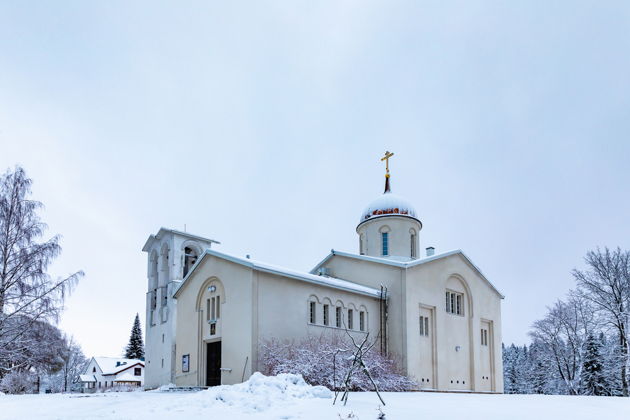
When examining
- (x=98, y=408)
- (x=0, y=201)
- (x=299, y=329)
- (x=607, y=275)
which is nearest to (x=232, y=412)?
(x=98, y=408)

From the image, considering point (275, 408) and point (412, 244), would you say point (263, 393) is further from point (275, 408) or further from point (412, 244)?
point (412, 244)

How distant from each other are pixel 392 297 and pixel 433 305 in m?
2.50

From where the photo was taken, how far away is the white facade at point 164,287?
37.2m

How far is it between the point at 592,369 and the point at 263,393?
3267 cm

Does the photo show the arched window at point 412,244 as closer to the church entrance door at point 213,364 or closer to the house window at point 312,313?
the house window at point 312,313

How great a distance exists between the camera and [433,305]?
28.4 meters

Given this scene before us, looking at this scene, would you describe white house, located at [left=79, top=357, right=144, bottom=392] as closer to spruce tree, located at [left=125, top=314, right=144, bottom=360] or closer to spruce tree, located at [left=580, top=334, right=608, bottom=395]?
spruce tree, located at [left=125, top=314, right=144, bottom=360]

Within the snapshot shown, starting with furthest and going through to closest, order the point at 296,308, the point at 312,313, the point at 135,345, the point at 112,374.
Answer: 1. the point at 135,345
2. the point at 112,374
3. the point at 312,313
4. the point at 296,308

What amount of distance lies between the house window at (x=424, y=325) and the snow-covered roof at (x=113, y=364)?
48.9 m

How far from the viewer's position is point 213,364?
933 inches

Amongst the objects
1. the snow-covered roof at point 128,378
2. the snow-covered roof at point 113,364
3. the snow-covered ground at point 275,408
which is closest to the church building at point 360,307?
the snow-covered ground at point 275,408

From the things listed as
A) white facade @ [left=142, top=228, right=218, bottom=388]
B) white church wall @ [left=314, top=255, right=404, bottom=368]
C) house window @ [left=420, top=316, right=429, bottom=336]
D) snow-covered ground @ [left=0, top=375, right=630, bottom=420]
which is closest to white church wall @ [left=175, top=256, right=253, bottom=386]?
snow-covered ground @ [left=0, top=375, right=630, bottom=420]

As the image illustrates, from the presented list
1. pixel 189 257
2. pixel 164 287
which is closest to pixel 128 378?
pixel 164 287

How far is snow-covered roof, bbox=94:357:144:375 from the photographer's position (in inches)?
2697
